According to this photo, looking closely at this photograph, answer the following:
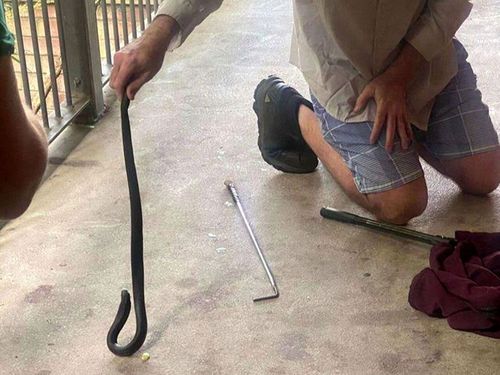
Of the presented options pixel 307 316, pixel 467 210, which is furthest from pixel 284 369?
pixel 467 210

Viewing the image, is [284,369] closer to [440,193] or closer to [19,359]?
[19,359]

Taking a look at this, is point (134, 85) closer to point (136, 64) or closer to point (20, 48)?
point (136, 64)

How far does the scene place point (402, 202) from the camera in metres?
1.91

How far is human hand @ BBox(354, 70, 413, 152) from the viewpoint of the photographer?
1.87 metres

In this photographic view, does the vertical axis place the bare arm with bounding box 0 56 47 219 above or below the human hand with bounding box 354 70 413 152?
above

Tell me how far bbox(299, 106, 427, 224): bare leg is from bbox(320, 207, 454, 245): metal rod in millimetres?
31

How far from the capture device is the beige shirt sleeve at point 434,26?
1.85 metres

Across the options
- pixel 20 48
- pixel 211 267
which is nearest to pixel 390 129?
pixel 211 267

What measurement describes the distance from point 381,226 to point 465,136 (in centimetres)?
33

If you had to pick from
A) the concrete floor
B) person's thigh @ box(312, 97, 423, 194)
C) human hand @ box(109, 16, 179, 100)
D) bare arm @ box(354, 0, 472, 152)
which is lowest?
the concrete floor

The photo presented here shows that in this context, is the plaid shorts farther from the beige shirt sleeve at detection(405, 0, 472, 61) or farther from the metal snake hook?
the metal snake hook

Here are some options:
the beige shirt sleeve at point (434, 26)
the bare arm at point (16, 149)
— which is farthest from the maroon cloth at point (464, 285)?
the bare arm at point (16, 149)

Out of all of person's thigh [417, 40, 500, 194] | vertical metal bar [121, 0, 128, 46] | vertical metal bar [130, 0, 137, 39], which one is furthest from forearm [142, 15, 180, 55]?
vertical metal bar [130, 0, 137, 39]

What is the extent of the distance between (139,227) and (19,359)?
33 cm
